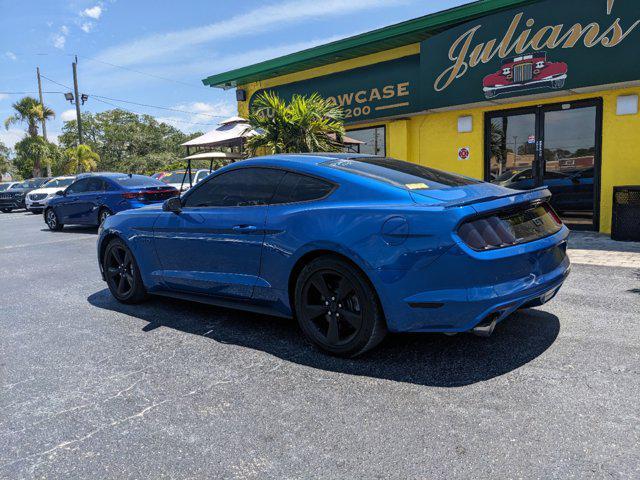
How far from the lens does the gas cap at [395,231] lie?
3.21 meters

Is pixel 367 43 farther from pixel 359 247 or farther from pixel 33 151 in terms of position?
pixel 33 151

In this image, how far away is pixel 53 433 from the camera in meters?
2.80

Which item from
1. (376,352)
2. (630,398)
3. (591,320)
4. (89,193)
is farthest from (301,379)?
(89,193)

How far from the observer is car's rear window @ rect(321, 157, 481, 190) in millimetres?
3672

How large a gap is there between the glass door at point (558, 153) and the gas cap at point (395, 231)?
790 cm

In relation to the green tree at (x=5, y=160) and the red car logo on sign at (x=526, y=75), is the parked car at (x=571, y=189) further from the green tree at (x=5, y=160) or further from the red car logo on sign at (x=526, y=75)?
the green tree at (x=5, y=160)

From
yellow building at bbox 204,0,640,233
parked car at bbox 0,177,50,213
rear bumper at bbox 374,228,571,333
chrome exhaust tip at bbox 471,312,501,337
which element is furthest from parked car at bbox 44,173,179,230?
parked car at bbox 0,177,50,213

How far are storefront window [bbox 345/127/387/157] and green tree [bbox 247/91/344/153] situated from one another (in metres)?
2.04

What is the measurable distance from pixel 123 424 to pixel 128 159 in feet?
174

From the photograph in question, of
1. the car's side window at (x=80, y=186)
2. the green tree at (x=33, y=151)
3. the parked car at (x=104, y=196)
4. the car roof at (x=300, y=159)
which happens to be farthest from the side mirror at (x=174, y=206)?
the green tree at (x=33, y=151)

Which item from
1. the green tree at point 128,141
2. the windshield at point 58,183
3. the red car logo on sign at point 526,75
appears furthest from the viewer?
the green tree at point 128,141

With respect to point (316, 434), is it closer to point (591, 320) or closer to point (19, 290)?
point (591, 320)

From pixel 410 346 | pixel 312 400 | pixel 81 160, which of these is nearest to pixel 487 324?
pixel 410 346

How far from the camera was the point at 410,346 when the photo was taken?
381cm
